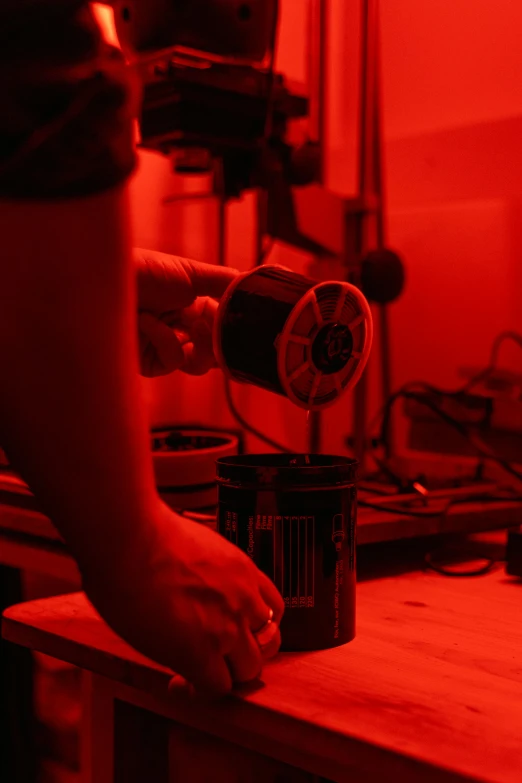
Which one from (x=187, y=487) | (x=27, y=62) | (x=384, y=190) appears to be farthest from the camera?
(x=384, y=190)

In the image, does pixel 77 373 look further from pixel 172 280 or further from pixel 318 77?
pixel 318 77

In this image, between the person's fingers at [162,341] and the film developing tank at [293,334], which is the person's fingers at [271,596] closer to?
the film developing tank at [293,334]

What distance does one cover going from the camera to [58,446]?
1.37ft

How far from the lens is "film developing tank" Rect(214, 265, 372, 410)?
63 centimetres

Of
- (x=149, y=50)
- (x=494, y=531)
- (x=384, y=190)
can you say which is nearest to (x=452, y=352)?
(x=384, y=190)

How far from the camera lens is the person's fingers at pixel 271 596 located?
54 cm

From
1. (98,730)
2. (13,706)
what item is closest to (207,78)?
(98,730)

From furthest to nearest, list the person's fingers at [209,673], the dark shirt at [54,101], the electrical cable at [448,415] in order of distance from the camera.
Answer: the electrical cable at [448,415], the person's fingers at [209,673], the dark shirt at [54,101]

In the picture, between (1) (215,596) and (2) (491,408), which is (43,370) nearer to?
(1) (215,596)

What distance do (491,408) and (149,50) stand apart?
0.68 m

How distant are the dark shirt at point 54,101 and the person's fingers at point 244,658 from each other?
10.9 inches

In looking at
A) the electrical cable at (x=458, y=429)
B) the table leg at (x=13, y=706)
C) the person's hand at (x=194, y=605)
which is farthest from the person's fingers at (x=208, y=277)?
the table leg at (x=13, y=706)

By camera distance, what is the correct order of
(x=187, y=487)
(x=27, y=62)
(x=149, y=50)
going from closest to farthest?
(x=27, y=62) < (x=187, y=487) < (x=149, y=50)

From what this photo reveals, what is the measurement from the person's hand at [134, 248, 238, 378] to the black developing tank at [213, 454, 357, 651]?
187 millimetres
